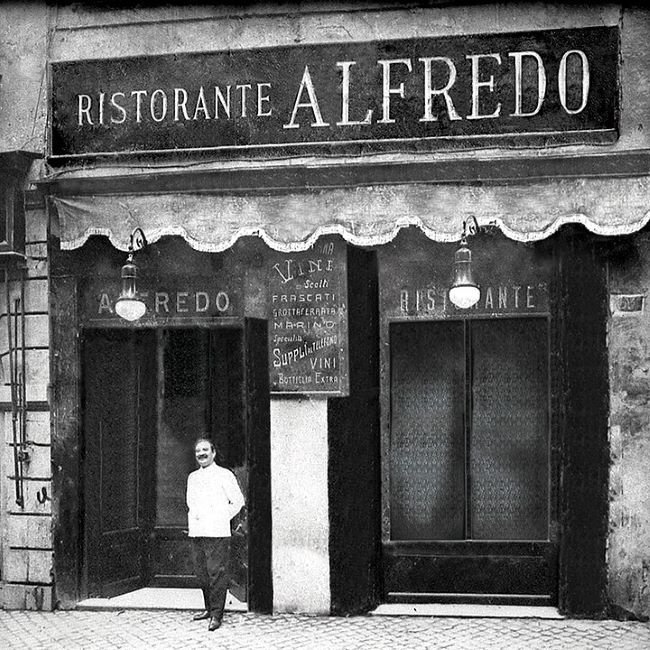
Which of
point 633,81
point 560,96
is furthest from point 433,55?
point 633,81

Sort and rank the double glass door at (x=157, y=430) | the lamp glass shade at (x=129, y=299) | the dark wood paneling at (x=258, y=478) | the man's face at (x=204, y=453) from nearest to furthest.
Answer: the man's face at (x=204, y=453), the lamp glass shade at (x=129, y=299), the dark wood paneling at (x=258, y=478), the double glass door at (x=157, y=430)

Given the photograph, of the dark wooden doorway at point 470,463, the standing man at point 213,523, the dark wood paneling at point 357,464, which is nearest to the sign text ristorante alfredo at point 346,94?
the dark wood paneling at point 357,464

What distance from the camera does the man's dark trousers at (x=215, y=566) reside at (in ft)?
27.9

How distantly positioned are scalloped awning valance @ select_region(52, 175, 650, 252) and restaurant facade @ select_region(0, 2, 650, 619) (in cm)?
2

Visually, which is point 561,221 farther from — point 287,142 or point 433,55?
point 287,142

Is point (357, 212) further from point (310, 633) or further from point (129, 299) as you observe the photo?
point (310, 633)

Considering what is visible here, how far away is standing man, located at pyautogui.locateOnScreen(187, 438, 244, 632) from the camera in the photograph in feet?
27.9

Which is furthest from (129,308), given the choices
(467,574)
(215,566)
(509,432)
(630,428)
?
(630,428)

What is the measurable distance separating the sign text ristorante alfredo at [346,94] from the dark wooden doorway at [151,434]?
1.96 m

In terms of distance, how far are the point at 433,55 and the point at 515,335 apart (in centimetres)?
258

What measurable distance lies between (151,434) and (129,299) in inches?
68.5

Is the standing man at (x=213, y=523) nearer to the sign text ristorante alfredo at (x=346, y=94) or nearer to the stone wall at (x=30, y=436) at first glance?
the stone wall at (x=30, y=436)

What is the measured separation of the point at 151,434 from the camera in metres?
10.1

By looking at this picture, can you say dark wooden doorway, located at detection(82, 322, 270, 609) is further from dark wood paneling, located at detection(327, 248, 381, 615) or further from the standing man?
dark wood paneling, located at detection(327, 248, 381, 615)
